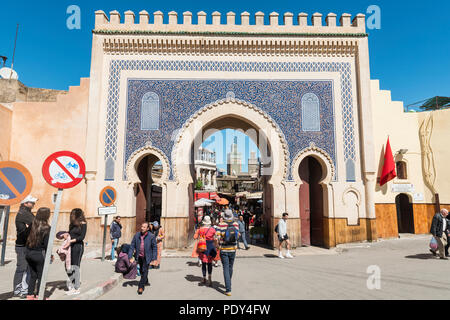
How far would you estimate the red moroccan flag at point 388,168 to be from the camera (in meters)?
9.99

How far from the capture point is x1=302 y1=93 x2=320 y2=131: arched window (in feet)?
32.5

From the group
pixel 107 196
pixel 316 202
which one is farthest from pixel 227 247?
pixel 316 202

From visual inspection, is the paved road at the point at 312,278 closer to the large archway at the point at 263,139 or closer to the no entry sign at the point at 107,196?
the no entry sign at the point at 107,196

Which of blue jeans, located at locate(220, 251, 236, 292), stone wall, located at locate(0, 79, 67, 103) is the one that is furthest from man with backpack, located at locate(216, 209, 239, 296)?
stone wall, located at locate(0, 79, 67, 103)

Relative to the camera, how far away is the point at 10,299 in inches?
157

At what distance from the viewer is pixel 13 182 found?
3.88m

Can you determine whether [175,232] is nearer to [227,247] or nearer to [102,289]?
[102,289]

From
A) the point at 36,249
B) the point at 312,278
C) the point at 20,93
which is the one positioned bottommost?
the point at 312,278

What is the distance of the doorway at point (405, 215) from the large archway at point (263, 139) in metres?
5.97

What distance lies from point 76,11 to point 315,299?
11478 mm

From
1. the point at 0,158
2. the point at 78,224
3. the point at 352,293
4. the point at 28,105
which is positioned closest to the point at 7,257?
the point at 0,158

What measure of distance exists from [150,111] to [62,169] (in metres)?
6.55

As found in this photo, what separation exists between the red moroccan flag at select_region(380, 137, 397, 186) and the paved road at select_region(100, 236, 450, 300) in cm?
270

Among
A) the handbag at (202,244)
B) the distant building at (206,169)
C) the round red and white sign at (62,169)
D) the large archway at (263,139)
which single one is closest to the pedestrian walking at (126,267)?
the handbag at (202,244)
